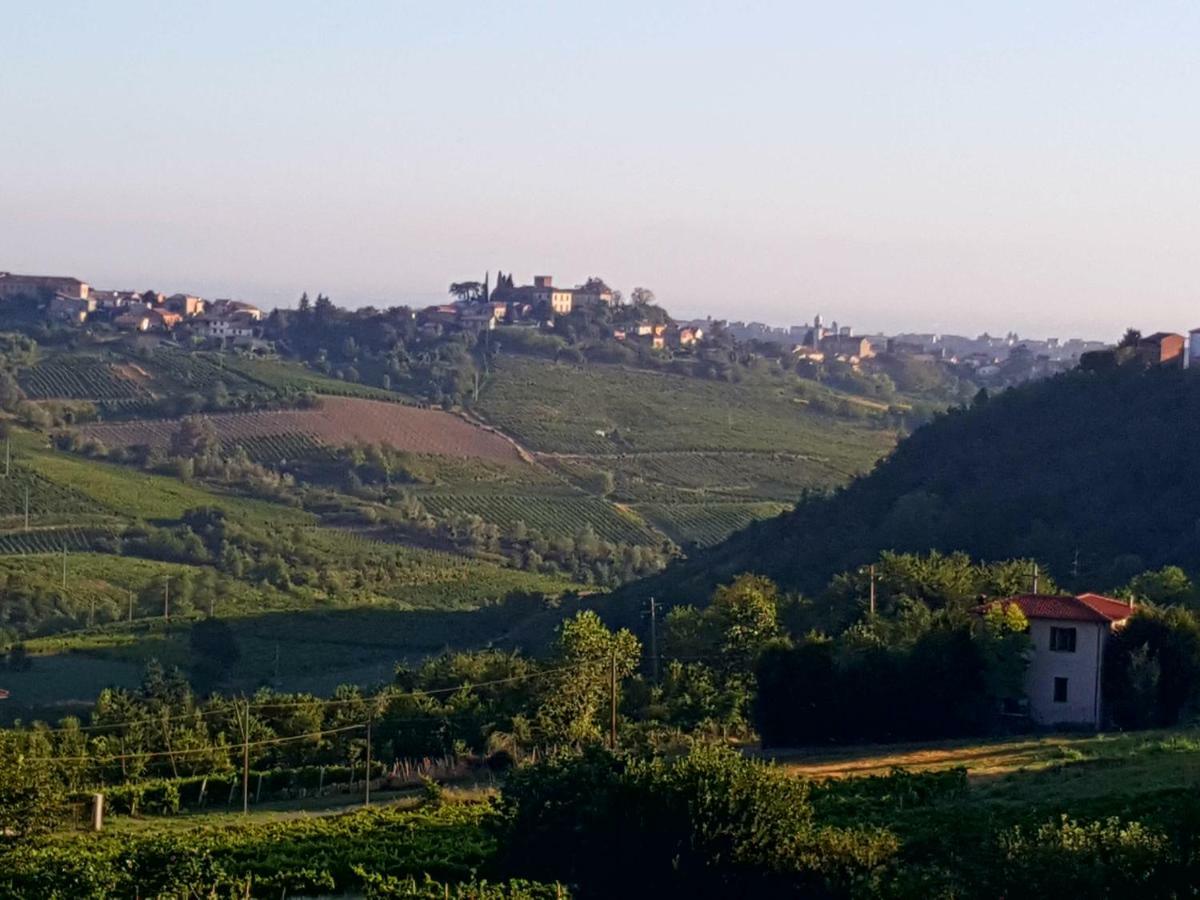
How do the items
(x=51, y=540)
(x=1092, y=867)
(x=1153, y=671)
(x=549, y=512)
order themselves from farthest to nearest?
(x=549, y=512) → (x=51, y=540) → (x=1153, y=671) → (x=1092, y=867)

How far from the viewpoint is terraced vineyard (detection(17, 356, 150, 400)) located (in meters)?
98.7

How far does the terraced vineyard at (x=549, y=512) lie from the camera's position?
8069 centimetres

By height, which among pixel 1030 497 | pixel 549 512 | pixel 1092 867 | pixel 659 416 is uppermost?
pixel 659 416

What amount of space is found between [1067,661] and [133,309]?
11089 cm

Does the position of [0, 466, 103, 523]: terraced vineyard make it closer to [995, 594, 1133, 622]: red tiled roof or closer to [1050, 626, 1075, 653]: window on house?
[995, 594, 1133, 622]: red tiled roof

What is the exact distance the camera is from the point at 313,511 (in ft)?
273

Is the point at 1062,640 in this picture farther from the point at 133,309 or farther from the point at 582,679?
the point at 133,309

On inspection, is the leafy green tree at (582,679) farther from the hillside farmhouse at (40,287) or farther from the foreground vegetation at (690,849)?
the hillside farmhouse at (40,287)

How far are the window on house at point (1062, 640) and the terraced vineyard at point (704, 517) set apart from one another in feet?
142

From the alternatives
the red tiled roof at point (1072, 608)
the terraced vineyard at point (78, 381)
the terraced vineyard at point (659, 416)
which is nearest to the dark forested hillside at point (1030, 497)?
the red tiled roof at point (1072, 608)

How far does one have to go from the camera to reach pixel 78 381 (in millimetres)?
101438

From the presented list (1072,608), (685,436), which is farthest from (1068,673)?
(685,436)

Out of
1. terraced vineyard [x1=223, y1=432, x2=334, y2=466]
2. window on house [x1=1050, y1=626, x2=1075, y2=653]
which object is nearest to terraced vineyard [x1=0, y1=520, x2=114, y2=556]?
terraced vineyard [x1=223, y1=432, x2=334, y2=466]

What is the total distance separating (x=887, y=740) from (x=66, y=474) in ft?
174
